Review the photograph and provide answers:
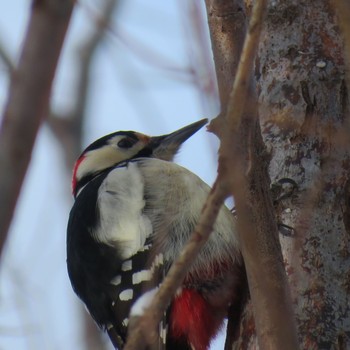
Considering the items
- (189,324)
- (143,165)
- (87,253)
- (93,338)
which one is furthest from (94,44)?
(189,324)

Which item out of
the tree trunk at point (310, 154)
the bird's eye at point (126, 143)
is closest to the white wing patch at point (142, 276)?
the tree trunk at point (310, 154)

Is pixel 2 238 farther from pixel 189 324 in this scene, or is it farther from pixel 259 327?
pixel 189 324

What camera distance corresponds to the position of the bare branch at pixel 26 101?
1.07m

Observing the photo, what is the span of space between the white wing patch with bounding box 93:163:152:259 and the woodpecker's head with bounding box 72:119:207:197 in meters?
0.54

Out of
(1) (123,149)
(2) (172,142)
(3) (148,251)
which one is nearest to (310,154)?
(3) (148,251)

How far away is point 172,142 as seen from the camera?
12.6ft

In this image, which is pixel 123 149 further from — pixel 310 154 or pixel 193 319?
pixel 310 154

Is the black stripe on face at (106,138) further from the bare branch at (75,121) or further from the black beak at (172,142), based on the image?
the bare branch at (75,121)

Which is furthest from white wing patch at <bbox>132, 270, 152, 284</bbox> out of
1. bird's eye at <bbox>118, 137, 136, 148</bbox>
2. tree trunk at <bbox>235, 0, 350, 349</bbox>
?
bird's eye at <bbox>118, 137, 136, 148</bbox>

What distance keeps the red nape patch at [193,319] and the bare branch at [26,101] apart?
164cm

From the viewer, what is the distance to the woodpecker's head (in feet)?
12.5

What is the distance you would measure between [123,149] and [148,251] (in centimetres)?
129

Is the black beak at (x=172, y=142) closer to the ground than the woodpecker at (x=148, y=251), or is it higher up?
higher up

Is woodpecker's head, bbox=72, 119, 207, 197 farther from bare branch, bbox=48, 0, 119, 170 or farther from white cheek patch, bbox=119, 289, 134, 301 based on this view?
bare branch, bbox=48, 0, 119, 170
